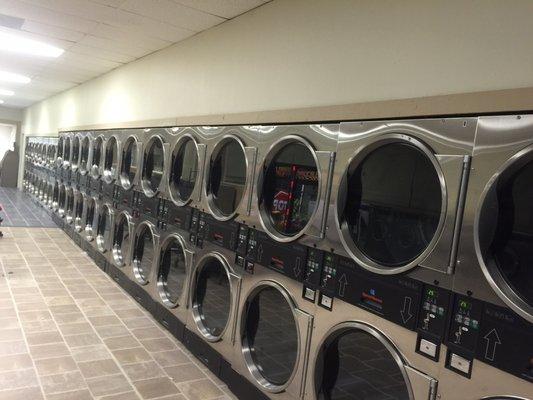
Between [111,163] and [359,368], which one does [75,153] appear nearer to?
[111,163]

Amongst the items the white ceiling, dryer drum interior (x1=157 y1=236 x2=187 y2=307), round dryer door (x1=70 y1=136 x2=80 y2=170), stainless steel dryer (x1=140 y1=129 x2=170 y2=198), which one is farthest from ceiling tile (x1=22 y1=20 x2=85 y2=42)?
round dryer door (x1=70 y1=136 x2=80 y2=170)

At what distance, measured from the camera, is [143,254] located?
5.07 m

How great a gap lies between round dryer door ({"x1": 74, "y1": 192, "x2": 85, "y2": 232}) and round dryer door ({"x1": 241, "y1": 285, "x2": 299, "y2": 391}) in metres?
5.09

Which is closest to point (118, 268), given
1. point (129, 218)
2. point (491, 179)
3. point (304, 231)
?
point (129, 218)

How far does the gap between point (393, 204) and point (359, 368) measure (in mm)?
913

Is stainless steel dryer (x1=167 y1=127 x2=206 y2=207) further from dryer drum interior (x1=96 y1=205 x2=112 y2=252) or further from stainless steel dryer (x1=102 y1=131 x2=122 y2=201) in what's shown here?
dryer drum interior (x1=96 y1=205 x2=112 y2=252)

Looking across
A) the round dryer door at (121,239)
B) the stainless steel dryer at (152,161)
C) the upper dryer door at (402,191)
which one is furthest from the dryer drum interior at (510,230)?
the round dryer door at (121,239)

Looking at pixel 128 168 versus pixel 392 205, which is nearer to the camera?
pixel 392 205

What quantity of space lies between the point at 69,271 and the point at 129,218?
1.46 metres

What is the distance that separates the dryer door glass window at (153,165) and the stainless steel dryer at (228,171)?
1.06m

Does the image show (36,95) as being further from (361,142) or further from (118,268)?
(361,142)

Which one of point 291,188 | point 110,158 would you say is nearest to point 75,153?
point 110,158

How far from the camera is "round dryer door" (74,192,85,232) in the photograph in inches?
291

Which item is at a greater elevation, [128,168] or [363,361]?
[128,168]
